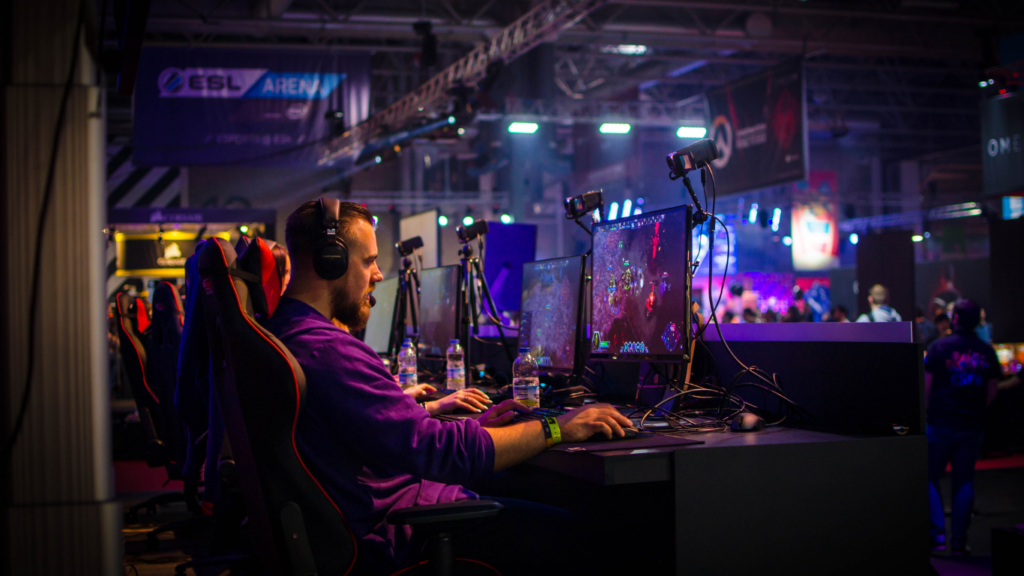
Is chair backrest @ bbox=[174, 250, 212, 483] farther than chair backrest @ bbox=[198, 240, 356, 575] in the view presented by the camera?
Yes

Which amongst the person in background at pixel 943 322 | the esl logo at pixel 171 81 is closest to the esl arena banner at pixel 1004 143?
the person in background at pixel 943 322

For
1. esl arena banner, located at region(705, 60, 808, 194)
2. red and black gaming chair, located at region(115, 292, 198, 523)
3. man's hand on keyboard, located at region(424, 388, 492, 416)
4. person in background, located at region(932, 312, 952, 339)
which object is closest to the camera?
man's hand on keyboard, located at region(424, 388, 492, 416)

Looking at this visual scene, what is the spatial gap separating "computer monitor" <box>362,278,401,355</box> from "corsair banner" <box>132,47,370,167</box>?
4025 mm

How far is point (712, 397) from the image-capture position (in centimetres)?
227

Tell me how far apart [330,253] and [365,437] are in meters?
0.44

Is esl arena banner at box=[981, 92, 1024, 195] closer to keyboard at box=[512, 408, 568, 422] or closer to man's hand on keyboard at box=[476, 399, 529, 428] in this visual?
keyboard at box=[512, 408, 568, 422]

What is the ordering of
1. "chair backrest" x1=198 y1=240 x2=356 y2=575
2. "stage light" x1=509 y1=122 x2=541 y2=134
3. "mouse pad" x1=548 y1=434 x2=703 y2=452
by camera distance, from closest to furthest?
1. "chair backrest" x1=198 y1=240 x2=356 y2=575
2. "mouse pad" x1=548 y1=434 x2=703 y2=452
3. "stage light" x1=509 y1=122 x2=541 y2=134

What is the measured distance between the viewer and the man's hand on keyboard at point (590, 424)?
1.75 m

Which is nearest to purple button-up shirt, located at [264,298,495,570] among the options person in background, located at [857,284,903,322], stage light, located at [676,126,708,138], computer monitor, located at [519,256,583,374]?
computer monitor, located at [519,256,583,374]

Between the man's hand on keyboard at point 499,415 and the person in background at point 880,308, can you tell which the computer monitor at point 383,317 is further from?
the person in background at point 880,308

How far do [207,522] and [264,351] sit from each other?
131 inches

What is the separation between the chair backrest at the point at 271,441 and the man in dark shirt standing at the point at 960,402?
3.96m

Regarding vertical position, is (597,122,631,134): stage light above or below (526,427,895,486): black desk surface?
above

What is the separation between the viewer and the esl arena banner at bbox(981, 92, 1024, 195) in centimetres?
677
